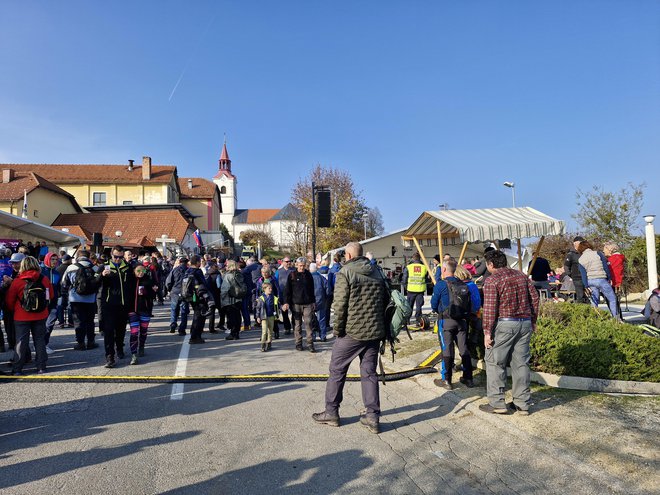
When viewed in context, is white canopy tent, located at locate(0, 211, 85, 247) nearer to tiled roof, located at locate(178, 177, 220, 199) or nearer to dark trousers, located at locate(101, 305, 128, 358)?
dark trousers, located at locate(101, 305, 128, 358)

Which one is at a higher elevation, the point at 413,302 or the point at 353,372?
the point at 413,302

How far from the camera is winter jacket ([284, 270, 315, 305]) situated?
8.42m

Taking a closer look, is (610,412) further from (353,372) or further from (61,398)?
(61,398)

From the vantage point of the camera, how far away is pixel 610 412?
16.0 feet

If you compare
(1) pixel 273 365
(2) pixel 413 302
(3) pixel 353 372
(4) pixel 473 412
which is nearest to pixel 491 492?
(4) pixel 473 412

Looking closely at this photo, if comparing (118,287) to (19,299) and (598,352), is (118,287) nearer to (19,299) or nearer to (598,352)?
(19,299)

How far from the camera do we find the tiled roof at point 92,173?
5616cm

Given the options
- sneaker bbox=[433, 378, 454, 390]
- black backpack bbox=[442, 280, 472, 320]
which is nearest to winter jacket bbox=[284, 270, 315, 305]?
sneaker bbox=[433, 378, 454, 390]

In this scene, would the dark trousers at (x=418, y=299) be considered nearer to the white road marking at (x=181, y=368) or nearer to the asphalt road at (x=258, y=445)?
the asphalt road at (x=258, y=445)

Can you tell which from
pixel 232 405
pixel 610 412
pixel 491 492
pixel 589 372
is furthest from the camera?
pixel 589 372

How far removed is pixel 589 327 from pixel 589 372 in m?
0.83

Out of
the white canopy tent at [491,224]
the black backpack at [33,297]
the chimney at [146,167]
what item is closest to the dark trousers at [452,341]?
the white canopy tent at [491,224]

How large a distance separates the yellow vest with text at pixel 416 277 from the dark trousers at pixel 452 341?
495cm

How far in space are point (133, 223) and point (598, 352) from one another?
4131 centimetres
